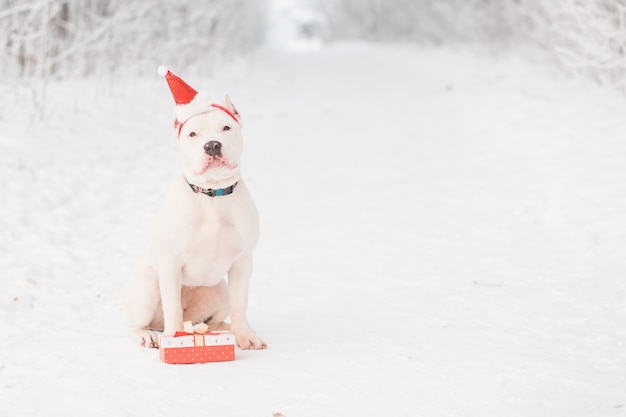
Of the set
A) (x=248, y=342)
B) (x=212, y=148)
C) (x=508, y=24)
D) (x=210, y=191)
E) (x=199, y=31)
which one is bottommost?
(x=248, y=342)

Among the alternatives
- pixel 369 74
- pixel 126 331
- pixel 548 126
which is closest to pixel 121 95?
pixel 548 126

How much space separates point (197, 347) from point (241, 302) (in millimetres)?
331

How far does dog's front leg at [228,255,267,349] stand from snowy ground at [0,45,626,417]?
86 mm

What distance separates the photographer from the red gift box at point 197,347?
295cm

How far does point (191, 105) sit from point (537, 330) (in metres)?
1.77

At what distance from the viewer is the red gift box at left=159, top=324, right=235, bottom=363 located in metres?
2.95

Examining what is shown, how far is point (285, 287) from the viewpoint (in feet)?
13.5

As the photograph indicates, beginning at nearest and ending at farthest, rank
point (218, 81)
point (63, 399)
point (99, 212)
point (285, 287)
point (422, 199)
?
point (63, 399), point (285, 287), point (99, 212), point (422, 199), point (218, 81)

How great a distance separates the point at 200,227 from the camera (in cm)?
303

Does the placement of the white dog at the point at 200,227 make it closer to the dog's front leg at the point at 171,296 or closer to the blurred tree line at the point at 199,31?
the dog's front leg at the point at 171,296

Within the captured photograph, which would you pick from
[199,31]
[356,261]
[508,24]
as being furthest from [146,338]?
[508,24]

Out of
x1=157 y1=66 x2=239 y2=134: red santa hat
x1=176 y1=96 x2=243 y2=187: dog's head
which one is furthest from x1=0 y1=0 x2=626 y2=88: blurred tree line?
x1=176 y1=96 x2=243 y2=187: dog's head

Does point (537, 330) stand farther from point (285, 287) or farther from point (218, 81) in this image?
point (218, 81)

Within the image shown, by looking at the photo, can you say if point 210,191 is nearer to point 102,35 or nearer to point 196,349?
point 196,349
